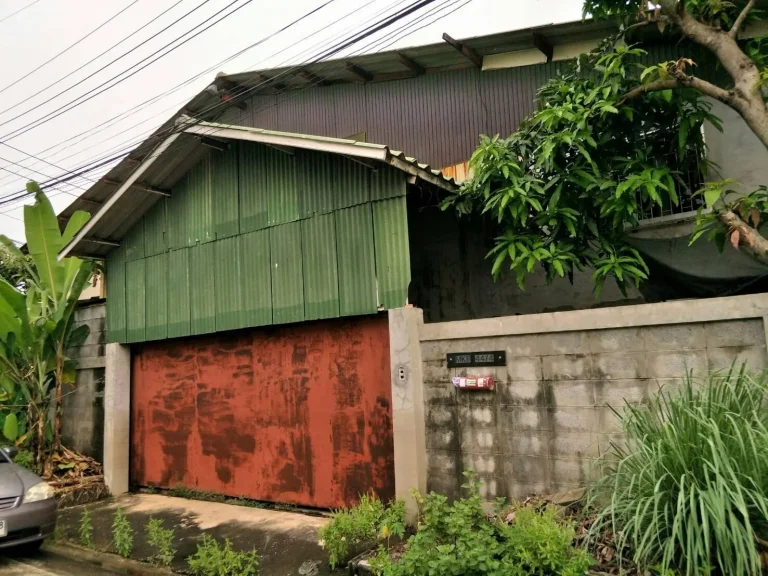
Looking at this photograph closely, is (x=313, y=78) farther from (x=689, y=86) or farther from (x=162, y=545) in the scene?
(x=162, y=545)

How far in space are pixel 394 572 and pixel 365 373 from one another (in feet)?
8.68

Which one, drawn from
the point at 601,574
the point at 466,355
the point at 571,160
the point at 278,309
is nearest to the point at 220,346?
the point at 278,309

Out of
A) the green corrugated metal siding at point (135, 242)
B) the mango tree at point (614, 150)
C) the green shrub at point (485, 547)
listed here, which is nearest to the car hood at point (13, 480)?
the green corrugated metal siding at point (135, 242)

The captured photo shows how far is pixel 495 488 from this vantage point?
16.9ft

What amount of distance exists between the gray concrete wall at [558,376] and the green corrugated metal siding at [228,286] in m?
3.20

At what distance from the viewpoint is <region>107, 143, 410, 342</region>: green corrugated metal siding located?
6312 mm

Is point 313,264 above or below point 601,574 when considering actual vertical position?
above

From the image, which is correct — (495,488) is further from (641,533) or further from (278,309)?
(278,309)

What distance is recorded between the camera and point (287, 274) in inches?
281

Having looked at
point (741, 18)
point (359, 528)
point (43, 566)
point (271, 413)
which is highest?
point (741, 18)

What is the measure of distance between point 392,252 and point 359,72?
563 centimetres

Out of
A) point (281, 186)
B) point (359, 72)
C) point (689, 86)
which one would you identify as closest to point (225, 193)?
point (281, 186)

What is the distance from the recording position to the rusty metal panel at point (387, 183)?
6129mm

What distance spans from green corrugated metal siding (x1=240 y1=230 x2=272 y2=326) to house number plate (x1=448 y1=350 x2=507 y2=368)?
2.86 metres
